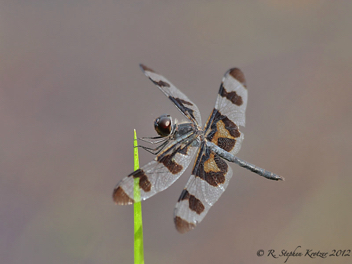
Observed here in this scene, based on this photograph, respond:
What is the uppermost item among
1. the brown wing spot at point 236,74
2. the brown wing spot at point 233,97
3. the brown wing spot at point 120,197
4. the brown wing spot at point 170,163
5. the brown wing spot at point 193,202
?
the brown wing spot at point 236,74

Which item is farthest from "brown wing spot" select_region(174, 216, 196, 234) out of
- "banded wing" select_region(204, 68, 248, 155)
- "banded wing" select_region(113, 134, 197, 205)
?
"banded wing" select_region(204, 68, 248, 155)

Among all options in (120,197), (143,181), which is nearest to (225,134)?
(143,181)

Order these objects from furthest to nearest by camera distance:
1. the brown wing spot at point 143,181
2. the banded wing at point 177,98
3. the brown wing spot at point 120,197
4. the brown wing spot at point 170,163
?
the banded wing at point 177,98
the brown wing spot at point 170,163
the brown wing spot at point 143,181
the brown wing spot at point 120,197

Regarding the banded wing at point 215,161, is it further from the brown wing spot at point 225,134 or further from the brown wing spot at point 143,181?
the brown wing spot at point 143,181

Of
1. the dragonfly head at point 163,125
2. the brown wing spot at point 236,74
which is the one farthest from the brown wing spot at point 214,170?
the brown wing spot at point 236,74

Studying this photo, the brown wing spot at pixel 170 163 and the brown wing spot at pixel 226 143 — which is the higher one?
the brown wing spot at pixel 226 143

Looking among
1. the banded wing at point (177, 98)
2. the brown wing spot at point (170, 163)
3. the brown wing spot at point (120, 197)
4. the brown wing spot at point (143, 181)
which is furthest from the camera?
the banded wing at point (177, 98)

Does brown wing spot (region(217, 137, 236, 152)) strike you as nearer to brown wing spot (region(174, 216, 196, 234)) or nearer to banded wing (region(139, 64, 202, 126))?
banded wing (region(139, 64, 202, 126))

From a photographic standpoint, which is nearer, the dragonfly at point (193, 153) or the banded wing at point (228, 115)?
the dragonfly at point (193, 153)
